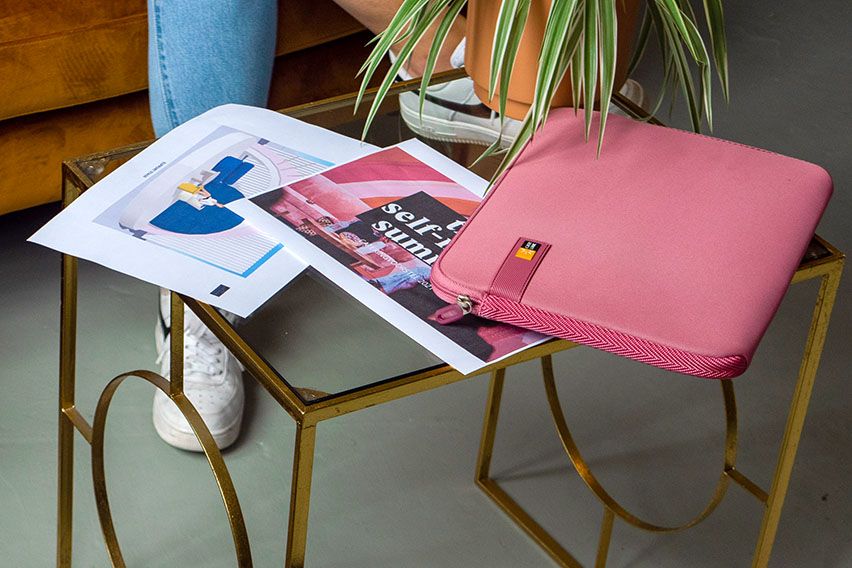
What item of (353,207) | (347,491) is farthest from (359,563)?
(353,207)

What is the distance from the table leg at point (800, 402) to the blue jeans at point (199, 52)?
2.04ft

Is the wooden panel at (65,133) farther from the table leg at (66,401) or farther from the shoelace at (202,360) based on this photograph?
the table leg at (66,401)

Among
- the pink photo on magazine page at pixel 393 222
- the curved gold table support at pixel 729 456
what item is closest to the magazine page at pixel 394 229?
the pink photo on magazine page at pixel 393 222

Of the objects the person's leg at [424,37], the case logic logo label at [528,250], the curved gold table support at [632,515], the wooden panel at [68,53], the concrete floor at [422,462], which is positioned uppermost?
the person's leg at [424,37]

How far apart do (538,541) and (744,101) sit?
114 centimetres

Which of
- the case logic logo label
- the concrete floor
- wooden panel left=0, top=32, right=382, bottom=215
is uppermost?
the case logic logo label

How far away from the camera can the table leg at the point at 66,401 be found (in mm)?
887

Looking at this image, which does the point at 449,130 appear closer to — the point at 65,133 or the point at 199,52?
the point at 199,52

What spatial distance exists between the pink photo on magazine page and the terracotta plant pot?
86 millimetres

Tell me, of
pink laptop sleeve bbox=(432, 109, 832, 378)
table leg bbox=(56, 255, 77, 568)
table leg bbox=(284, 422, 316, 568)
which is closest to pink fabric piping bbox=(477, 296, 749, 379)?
pink laptop sleeve bbox=(432, 109, 832, 378)

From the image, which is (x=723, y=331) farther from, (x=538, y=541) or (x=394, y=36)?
(x=538, y=541)

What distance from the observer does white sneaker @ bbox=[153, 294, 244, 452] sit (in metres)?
1.18

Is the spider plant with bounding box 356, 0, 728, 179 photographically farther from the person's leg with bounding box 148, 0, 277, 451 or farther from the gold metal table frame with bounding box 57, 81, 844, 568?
the person's leg with bounding box 148, 0, 277, 451

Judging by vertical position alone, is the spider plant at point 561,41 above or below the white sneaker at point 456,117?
above
